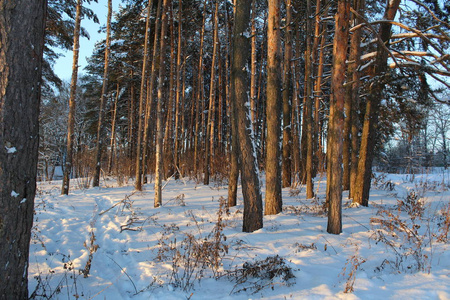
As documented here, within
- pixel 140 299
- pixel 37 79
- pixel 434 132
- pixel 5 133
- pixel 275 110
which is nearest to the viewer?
pixel 5 133

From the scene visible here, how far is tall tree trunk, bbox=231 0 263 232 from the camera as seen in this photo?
5.25m

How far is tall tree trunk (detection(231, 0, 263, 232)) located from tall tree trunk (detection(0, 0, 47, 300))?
3.45 m

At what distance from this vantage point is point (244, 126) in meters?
5.38

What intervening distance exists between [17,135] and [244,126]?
368cm

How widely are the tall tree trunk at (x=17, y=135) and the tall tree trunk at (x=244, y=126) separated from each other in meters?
3.45

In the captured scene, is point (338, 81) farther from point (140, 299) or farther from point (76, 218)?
point (76, 218)

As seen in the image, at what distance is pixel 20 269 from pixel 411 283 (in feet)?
13.7

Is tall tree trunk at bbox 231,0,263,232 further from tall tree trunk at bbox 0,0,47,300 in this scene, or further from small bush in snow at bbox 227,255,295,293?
tall tree trunk at bbox 0,0,47,300

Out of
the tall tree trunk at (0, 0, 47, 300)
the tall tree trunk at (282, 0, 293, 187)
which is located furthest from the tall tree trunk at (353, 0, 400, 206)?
the tall tree trunk at (0, 0, 47, 300)

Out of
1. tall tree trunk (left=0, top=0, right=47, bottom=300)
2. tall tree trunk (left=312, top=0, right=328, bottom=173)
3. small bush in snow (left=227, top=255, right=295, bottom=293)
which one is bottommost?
small bush in snow (left=227, top=255, right=295, bottom=293)

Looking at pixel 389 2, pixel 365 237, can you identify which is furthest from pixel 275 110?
pixel 389 2

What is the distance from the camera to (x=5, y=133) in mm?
2443

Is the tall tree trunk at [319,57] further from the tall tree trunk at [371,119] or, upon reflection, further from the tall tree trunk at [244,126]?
the tall tree trunk at [244,126]

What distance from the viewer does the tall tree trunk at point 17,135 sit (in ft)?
7.99
